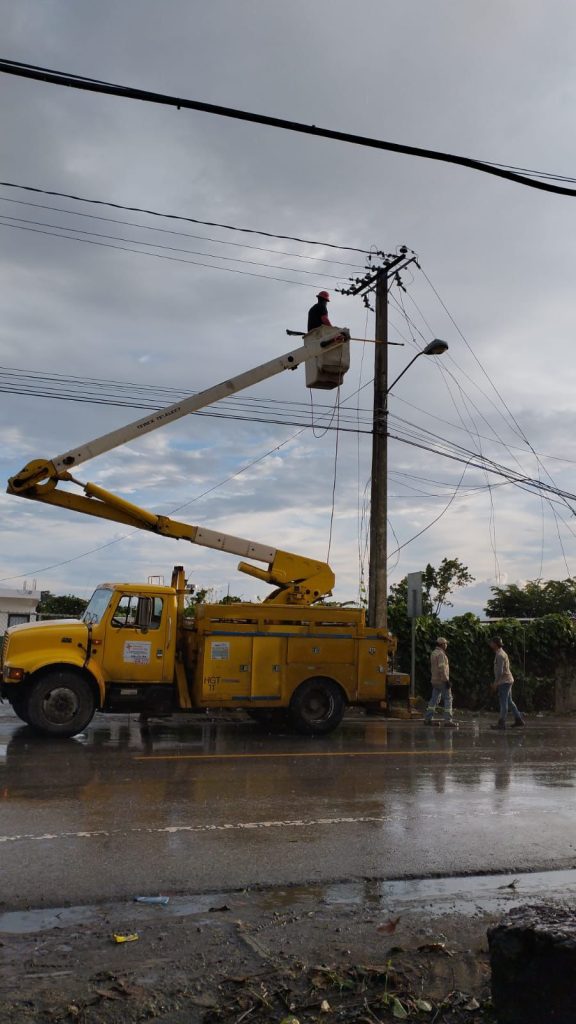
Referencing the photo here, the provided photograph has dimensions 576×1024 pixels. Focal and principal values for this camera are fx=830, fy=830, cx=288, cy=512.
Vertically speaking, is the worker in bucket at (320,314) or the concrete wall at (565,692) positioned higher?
the worker in bucket at (320,314)

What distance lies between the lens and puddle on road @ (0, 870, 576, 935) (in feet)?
15.7

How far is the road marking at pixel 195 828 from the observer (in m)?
6.38

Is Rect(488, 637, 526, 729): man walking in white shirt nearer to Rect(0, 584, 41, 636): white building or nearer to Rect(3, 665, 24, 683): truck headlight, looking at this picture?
Rect(3, 665, 24, 683): truck headlight

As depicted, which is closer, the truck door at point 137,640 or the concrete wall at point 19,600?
the truck door at point 137,640

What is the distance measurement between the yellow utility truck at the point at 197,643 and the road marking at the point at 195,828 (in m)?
4.98

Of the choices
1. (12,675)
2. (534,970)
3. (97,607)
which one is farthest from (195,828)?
(97,607)

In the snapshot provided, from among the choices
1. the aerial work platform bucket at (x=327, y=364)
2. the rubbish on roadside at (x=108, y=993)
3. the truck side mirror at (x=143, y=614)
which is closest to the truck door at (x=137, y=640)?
the truck side mirror at (x=143, y=614)

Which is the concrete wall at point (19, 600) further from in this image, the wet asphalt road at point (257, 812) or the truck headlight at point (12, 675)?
the truck headlight at point (12, 675)

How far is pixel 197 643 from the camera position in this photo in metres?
12.7

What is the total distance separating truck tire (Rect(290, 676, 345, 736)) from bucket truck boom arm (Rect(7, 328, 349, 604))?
1.46 meters

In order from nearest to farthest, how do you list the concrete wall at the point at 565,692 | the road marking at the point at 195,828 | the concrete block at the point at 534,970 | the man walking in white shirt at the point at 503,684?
the concrete block at the point at 534,970
the road marking at the point at 195,828
the man walking in white shirt at the point at 503,684
the concrete wall at the point at 565,692

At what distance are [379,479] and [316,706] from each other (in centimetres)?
624

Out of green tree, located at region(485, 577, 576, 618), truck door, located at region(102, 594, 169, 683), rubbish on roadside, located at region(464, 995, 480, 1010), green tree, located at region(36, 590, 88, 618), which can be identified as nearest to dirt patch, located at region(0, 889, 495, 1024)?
rubbish on roadside, located at region(464, 995, 480, 1010)

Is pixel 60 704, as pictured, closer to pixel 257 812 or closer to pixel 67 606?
pixel 257 812
